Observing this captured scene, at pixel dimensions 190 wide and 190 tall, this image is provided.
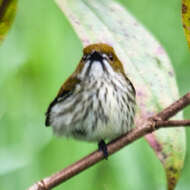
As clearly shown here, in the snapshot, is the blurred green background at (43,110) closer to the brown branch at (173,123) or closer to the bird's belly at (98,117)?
the bird's belly at (98,117)

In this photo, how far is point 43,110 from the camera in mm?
3350

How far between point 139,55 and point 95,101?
2.53ft

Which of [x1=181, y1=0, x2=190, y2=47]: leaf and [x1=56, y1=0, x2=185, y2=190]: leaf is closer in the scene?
[x1=181, y1=0, x2=190, y2=47]: leaf

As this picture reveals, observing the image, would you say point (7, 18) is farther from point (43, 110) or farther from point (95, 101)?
point (43, 110)

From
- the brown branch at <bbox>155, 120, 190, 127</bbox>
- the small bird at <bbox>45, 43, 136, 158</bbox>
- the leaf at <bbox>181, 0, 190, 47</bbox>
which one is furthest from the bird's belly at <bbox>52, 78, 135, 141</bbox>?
the leaf at <bbox>181, 0, 190, 47</bbox>

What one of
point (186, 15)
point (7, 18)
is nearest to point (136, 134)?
point (186, 15)

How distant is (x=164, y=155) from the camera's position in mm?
1446

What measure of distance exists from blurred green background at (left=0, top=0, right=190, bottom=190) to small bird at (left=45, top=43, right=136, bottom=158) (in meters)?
0.67

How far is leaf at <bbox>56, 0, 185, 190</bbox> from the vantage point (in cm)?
150

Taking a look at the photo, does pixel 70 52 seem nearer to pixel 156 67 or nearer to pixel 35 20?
pixel 35 20

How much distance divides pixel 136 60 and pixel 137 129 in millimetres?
229

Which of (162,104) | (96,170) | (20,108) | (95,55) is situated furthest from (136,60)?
(20,108)

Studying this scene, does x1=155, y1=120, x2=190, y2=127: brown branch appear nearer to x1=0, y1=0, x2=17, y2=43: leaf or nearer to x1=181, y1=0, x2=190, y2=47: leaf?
x1=181, y1=0, x2=190, y2=47: leaf

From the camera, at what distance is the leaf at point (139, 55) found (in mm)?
1498
